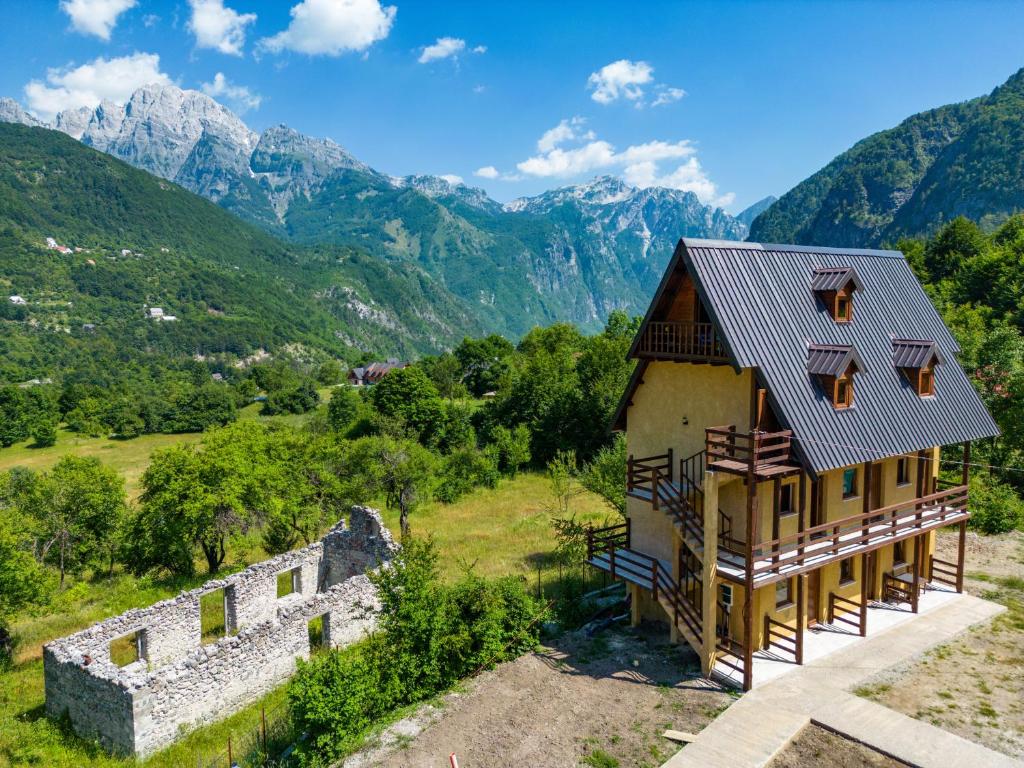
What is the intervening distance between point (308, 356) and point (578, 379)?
15150 centimetres

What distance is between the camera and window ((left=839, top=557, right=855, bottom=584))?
20.7 m

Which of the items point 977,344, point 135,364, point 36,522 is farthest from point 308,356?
point 977,344

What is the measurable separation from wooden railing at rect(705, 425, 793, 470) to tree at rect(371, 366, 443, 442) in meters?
53.7

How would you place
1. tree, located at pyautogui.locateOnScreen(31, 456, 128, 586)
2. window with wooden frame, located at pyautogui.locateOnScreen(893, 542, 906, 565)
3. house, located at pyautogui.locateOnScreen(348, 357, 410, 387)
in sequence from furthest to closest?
house, located at pyautogui.locateOnScreen(348, 357, 410, 387), tree, located at pyautogui.locateOnScreen(31, 456, 128, 586), window with wooden frame, located at pyautogui.locateOnScreen(893, 542, 906, 565)

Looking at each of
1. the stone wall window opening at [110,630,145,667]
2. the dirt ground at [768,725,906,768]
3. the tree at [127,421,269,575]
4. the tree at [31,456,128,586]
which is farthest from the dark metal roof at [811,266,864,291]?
the tree at [31,456,128,586]

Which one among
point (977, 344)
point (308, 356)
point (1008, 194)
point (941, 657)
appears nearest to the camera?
point (941, 657)

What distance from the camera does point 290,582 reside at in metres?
30.6

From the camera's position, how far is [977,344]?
36.8 meters

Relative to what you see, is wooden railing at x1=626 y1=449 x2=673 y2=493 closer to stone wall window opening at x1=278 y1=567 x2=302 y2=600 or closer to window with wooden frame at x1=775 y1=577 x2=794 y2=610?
window with wooden frame at x1=775 y1=577 x2=794 y2=610

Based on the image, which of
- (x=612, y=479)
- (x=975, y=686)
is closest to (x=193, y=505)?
(x=612, y=479)

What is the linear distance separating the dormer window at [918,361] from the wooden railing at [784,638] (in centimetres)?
883

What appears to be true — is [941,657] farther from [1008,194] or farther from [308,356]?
[308,356]

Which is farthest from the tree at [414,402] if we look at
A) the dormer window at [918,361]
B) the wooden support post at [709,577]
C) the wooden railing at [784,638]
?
the dormer window at [918,361]

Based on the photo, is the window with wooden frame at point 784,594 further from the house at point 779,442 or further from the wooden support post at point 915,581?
the wooden support post at point 915,581
